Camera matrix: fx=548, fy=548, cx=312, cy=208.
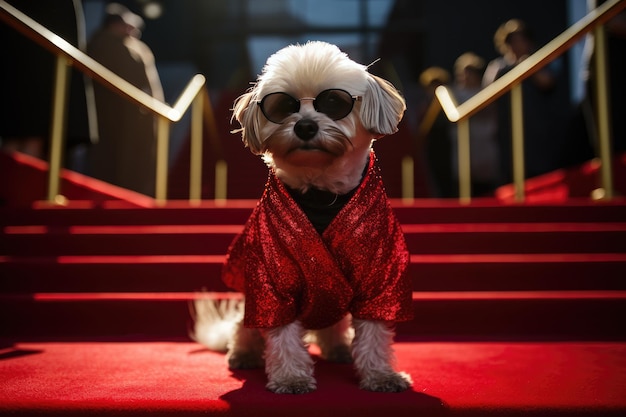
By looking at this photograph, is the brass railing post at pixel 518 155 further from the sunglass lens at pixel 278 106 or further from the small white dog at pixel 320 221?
the sunglass lens at pixel 278 106

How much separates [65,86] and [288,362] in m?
2.86

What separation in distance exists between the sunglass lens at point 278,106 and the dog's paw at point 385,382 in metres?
Answer: 0.83

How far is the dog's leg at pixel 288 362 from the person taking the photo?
1624mm

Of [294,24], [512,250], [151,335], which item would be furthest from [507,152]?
[294,24]

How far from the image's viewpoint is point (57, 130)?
363 cm

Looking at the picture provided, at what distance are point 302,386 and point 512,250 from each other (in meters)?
1.82

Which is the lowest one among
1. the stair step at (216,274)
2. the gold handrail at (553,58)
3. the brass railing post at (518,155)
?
the stair step at (216,274)

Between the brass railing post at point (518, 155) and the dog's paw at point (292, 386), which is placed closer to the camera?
the dog's paw at point (292, 386)

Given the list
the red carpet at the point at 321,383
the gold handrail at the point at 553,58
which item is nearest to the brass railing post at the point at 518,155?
the gold handrail at the point at 553,58

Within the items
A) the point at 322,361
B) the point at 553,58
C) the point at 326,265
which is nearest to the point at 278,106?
the point at 326,265

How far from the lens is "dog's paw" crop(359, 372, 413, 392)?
1.64m

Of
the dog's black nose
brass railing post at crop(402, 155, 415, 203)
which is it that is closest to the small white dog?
the dog's black nose

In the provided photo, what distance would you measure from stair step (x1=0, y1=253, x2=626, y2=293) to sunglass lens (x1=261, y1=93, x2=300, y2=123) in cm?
129

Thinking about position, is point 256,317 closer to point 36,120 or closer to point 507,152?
point 36,120
